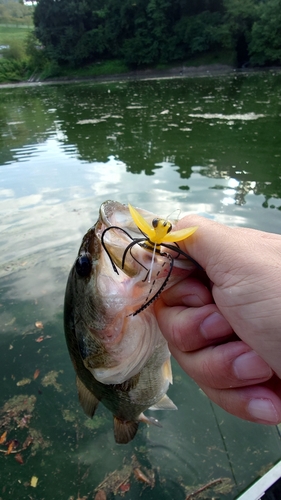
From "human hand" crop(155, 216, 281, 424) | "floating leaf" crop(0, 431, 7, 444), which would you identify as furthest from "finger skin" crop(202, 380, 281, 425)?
"floating leaf" crop(0, 431, 7, 444)

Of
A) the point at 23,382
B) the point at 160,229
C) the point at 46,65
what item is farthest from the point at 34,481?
the point at 46,65

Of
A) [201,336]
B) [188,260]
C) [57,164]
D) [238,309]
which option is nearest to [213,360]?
[201,336]

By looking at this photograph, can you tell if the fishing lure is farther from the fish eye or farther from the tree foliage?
the tree foliage

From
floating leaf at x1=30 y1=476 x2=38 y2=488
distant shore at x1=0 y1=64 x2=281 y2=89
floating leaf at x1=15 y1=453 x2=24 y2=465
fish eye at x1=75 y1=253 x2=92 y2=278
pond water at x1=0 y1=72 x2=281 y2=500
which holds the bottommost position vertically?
floating leaf at x1=30 y1=476 x2=38 y2=488

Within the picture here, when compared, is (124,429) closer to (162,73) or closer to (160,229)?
(160,229)

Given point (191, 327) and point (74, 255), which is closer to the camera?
point (191, 327)
